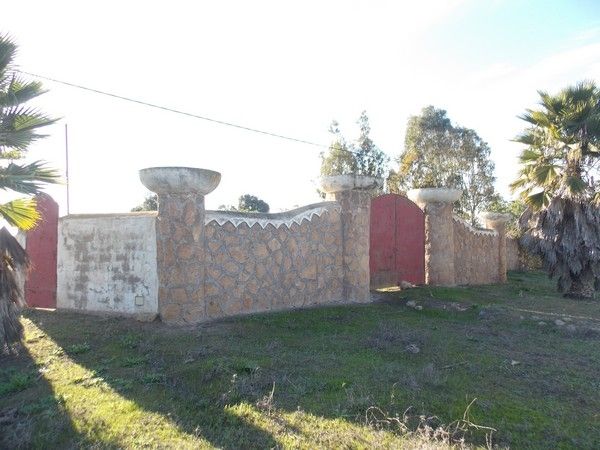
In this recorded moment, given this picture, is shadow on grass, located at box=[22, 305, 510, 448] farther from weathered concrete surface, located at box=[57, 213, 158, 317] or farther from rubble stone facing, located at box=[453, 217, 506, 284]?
rubble stone facing, located at box=[453, 217, 506, 284]

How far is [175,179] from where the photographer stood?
7047 mm

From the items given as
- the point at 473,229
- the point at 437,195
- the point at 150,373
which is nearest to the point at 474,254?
the point at 473,229

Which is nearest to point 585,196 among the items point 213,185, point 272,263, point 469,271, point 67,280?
point 469,271

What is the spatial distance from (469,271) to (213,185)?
8.50 m

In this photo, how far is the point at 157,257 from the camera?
7.31 meters

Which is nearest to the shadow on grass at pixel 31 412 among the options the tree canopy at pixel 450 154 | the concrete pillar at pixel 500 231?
the concrete pillar at pixel 500 231

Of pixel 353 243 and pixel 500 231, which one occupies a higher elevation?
pixel 500 231

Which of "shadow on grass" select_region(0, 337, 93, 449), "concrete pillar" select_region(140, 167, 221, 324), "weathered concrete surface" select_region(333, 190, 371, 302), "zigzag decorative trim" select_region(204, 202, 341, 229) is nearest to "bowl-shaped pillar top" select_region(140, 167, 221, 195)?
"concrete pillar" select_region(140, 167, 221, 324)

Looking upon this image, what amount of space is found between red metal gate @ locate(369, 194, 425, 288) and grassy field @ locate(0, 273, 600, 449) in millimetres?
2807

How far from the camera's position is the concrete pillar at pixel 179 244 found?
7.14 metres

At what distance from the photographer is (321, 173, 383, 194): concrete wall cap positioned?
931cm

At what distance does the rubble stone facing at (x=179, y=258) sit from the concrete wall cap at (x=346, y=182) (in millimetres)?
2986

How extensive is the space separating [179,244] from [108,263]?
66.1 inches

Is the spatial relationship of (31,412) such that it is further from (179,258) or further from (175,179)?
(175,179)
